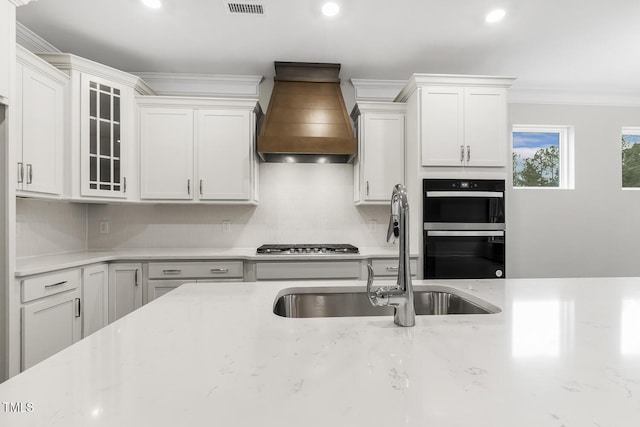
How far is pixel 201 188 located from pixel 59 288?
1283mm

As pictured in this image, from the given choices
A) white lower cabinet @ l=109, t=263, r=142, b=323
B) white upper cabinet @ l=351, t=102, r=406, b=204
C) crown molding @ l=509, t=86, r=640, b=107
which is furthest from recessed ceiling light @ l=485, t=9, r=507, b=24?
white lower cabinet @ l=109, t=263, r=142, b=323

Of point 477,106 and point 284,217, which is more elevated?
point 477,106

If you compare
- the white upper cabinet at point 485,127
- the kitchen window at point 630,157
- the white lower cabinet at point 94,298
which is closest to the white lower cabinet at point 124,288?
the white lower cabinet at point 94,298

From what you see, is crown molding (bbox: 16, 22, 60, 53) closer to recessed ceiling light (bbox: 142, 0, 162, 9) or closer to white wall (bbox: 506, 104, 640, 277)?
recessed ceiling light (bbox: 142, 0, 162, 9)

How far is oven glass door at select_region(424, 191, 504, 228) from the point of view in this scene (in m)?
2.90

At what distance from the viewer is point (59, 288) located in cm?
228

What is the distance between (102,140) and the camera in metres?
2.84

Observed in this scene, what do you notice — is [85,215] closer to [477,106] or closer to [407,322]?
[407,322]

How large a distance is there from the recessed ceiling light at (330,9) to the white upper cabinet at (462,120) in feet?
2.93

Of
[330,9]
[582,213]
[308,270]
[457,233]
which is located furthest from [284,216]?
[582,213]

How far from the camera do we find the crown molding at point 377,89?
356 cm

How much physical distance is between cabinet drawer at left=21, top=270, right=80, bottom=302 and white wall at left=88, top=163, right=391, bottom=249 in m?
1.05

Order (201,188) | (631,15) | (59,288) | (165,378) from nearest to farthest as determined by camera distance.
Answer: (165,378), (59,288), (631,15), (201,188)

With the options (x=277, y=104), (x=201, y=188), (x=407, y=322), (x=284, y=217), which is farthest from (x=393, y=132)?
(x=407, y=322)
